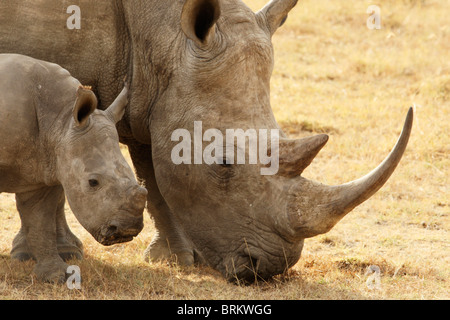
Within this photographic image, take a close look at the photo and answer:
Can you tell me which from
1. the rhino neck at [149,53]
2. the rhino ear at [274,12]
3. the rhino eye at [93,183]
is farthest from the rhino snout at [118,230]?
the rhino ear at [274,12]

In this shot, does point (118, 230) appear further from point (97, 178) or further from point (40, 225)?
point (40, 225)

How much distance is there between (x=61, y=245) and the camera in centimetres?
664

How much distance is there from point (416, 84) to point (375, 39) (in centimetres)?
263

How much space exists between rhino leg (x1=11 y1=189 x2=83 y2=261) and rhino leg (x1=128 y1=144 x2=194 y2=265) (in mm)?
590

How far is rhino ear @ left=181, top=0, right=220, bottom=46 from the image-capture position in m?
5.75

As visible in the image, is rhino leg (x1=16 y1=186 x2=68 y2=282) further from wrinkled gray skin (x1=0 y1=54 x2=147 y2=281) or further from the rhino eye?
the rhino eye

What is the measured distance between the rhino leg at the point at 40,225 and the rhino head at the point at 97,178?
53 centimetres

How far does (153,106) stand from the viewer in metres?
6.16

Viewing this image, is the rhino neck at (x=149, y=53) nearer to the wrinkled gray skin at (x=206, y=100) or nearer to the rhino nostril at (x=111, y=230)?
the wrinkled gray skin at (x=206, y=100)

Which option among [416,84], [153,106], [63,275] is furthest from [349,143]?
[63,275]

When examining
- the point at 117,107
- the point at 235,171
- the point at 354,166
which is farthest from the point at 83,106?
the point at 354,166

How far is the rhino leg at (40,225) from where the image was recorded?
5907 mm

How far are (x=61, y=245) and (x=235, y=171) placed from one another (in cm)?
180

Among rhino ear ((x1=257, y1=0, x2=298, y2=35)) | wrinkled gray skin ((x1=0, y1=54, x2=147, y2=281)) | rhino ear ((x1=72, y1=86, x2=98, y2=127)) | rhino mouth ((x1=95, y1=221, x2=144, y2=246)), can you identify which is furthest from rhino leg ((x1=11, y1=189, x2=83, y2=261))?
rhino ear ((x1=257, y1=0, x2=298, y2=35))
